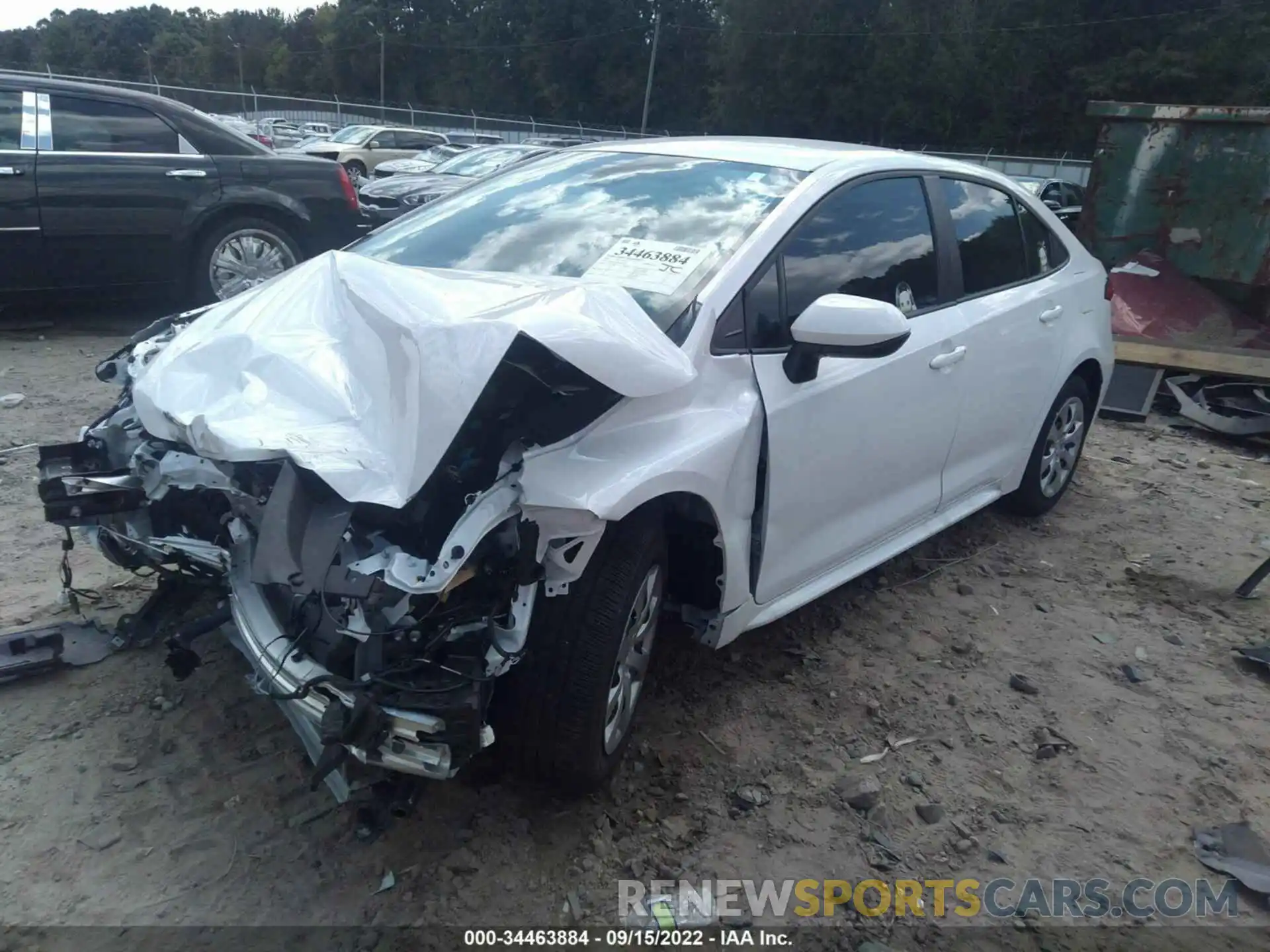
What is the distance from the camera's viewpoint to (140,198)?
677 cm

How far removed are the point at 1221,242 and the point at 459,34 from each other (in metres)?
74.2

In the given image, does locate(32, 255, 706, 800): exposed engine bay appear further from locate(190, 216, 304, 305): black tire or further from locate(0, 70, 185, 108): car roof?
locate(0, 70, 185, 108): car roof

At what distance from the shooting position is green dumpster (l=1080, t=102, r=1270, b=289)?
8.01m

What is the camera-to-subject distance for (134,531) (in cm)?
277

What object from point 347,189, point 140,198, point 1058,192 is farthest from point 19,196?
point 1058,192

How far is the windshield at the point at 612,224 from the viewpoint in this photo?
294 centimetres

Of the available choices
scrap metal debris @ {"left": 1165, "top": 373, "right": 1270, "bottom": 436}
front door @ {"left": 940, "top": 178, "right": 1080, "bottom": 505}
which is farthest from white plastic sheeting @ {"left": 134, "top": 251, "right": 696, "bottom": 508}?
scrap metal debris @ {"left": 1165, "top": 373, "right": 1270, "bottom": 436}

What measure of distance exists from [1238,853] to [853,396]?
171cm

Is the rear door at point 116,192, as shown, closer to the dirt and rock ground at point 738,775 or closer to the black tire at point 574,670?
the dirt and rock ground at point 738,775

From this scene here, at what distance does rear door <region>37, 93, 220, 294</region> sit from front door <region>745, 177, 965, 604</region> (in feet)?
17.7

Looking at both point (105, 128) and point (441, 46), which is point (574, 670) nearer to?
point (105, 128)

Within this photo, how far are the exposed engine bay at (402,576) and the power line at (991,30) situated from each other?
41.1 m

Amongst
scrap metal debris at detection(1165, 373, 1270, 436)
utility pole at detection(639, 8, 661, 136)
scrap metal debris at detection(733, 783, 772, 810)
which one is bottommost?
scrap metal debris at detection(733, 783, 772, 810)

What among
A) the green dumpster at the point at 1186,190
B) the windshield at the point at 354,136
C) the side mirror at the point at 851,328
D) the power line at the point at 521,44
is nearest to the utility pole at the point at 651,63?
the power line at the point at 521,44
